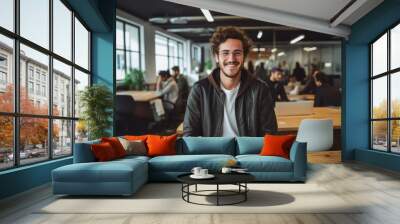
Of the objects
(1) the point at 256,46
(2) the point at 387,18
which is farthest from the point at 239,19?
(2) the point at 387,18

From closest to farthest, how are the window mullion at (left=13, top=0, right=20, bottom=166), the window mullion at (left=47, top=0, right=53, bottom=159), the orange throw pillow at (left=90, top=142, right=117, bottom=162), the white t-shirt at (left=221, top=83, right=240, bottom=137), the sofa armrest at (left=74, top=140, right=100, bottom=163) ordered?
the window mullion at (left=13, top=0, right=20, bottom=166) → the sofa armrest at (left=74, top=140, right=100, bottom=163) → the orange throw pillow at (left=90, top=142, right=117, bottom=162) → the window mullion at (left=47, top=0, right=53, bottom=159) → the white t-shirt at (left=221, top=83, right=240, bottom=137)

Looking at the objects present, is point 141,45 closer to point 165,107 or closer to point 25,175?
point 165,107

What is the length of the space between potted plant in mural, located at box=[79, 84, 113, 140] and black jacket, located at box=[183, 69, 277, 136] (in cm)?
176

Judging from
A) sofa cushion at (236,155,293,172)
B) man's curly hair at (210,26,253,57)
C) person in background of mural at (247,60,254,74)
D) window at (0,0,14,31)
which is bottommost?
sofa cushion at (236,155,293,172)

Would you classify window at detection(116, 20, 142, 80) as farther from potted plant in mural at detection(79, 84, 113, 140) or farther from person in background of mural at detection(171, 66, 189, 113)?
potted plant in mural at detection(79, 84, 113, 140)

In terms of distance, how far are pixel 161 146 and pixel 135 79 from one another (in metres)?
2.44

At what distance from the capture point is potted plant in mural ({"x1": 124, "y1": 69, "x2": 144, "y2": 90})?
9.23 meters

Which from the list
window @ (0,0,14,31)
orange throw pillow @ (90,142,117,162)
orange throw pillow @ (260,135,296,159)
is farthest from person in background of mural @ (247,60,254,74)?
window @ (0,0,14,31)

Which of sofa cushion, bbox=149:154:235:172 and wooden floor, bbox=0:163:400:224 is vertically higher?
sofa cushion, bbox=149:154:235:172

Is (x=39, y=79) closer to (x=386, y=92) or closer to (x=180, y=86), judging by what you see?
(x=180, y=86)

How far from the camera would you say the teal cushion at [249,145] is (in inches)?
293

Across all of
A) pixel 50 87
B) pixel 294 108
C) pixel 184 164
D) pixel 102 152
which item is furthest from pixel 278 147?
pixel 50 87

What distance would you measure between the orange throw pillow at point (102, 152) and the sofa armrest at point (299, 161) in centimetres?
284

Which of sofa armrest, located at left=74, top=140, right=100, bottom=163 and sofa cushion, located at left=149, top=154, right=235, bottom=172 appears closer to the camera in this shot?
sofa armrest, located at left=74, top=140, right=100, bottom=163
